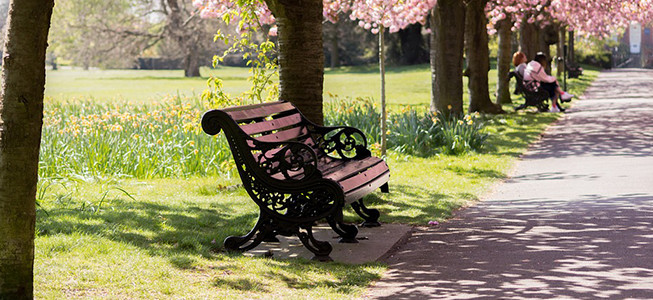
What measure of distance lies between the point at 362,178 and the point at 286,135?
0.90 m

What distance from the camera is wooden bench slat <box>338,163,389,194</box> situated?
692cm

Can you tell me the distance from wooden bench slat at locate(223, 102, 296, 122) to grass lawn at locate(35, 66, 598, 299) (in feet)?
3.26

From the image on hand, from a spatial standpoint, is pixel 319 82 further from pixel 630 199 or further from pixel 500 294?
pixel 500 294

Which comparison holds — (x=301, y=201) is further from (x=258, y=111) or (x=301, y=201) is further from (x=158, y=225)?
(x=158, y=225)

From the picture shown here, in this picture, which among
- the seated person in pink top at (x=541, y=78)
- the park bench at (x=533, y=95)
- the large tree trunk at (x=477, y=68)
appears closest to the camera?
the large tree trunk at (x=477, y=68)

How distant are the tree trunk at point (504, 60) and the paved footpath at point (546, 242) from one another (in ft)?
38.0

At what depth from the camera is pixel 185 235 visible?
7410 mm

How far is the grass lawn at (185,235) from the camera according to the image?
18.8 ft

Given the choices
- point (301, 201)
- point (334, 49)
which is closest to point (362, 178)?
point (301, 201)

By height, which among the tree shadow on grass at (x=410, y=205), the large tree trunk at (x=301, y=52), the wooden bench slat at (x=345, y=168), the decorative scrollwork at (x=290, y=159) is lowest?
the tree shadow on grass at (x=410, y=205)

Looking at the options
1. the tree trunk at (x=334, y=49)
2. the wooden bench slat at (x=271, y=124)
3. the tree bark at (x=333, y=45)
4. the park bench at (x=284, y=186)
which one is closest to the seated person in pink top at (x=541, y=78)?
the wooden bench slat at (x=271, y=124)

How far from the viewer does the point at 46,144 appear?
1167cm

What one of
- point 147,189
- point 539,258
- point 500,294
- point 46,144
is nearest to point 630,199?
point 539,258

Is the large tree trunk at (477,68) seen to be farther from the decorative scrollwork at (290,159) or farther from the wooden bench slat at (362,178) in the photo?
the decorative scrollwork at (290,159)
